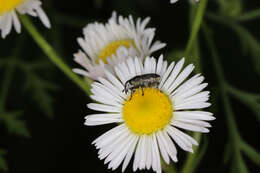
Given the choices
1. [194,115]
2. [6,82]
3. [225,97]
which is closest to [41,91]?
[6,82]

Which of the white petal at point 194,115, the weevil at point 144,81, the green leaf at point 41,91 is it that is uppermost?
the green leaf at point 41,91

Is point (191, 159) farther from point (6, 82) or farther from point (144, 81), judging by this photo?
point (6, 82)

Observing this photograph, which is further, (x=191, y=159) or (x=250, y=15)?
(x=250, y=15)

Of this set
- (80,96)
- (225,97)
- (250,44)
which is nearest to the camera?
(225,97)

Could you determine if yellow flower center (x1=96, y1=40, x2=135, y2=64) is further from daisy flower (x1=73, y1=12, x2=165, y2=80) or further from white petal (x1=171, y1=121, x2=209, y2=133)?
white petal (x1=171, y1=121, x2=209, y2=133)

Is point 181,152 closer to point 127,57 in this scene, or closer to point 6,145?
point 127,57

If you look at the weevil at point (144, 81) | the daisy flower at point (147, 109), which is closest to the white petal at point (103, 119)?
the daisy flower at point (147, 109)

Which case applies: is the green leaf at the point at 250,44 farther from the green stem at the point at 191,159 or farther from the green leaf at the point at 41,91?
the green leaf at the point at 41,91
